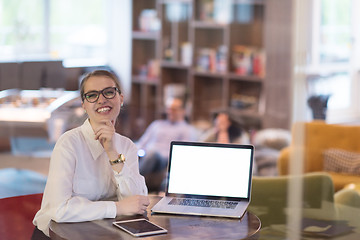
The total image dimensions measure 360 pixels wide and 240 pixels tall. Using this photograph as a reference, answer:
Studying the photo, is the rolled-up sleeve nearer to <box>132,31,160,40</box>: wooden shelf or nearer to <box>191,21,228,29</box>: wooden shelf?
<box>191,21,228,29</box>: wooden shelf

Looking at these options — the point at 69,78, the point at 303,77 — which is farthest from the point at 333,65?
the point at 69,78

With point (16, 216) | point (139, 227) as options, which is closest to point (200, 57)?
point (16, 216)

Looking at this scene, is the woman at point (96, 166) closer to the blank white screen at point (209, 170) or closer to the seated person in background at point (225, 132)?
the blank white screen at point (209, 170)

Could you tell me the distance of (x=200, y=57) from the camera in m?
6.61

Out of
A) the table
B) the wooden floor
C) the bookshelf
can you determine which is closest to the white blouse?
the table

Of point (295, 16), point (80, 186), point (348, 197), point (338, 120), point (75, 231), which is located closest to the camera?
point (75, 231)

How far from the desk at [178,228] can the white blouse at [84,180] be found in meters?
0.04

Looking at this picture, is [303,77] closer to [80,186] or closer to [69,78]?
[69,78]

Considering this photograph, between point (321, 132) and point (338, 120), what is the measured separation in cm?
29

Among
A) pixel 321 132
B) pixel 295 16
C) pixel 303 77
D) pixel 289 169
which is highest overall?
pixel 295 16

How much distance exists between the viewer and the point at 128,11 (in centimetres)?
732

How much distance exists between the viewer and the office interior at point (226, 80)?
2906 mm

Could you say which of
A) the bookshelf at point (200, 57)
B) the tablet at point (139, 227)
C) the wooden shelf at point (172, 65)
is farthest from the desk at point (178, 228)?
the wooden shelf at point (172, 65)

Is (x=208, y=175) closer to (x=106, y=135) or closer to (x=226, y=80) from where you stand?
(x=106, y=135)
